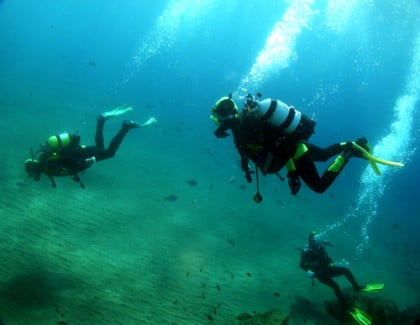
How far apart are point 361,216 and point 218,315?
23.5 m

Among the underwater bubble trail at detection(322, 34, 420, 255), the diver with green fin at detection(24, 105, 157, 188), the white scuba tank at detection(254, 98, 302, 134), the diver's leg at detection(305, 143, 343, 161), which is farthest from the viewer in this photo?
the underwater bubble trail at detection(322, 34, 420, 255)

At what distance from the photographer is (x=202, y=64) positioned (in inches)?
4449

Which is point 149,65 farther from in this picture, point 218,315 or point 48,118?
point 218,315

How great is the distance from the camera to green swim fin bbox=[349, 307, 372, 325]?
8648mm

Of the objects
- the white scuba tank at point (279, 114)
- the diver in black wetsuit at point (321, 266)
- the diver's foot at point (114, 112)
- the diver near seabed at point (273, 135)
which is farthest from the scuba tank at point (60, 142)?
the diver in black wetsuit at point (321, 266)

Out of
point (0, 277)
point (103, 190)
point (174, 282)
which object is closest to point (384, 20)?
point (103, 190)

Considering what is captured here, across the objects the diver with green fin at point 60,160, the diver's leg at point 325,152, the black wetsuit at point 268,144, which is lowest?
the diver with green fin at point 60,160

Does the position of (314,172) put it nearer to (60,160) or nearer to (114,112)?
(60,160)

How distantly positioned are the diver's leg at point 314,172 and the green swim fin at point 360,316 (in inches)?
188

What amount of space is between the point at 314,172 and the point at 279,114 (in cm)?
134

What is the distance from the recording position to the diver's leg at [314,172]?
5770 mm

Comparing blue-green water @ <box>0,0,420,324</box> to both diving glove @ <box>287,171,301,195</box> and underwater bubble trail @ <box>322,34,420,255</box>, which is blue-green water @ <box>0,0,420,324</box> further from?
diving glove @ <box>287,171,301,195</box>

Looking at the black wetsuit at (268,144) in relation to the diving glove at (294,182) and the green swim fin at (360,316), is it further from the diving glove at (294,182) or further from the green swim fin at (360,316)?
the green swim fin at (360,316)

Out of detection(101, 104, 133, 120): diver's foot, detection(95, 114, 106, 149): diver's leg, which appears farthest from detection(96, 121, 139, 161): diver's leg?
detection(101, 104, 133, 120): diver's foot
